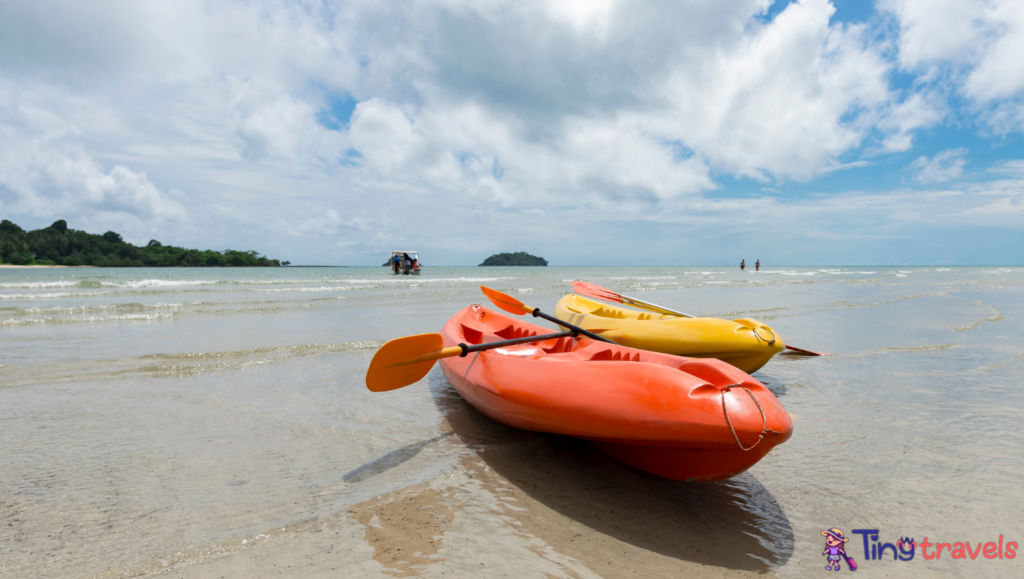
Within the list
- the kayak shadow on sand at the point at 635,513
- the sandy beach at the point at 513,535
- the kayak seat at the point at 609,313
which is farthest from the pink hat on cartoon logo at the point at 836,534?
the kayak seat at the point at 609,313

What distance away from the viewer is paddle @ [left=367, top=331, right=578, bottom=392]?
361 cm

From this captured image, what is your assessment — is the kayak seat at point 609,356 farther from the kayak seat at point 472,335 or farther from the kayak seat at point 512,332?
the kayak seat at point 472,335

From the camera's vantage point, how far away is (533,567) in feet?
6.82

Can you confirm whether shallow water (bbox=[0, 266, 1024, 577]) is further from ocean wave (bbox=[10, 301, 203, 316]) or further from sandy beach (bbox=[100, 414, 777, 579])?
ocean wave (bbox=[10, 301, 203, 316])

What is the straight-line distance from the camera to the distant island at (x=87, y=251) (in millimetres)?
49000

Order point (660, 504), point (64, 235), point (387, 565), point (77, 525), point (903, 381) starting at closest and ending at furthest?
point (387, 565) < point (77, 525) < point (660, 504) < point (903, 381) < point (64, 235)

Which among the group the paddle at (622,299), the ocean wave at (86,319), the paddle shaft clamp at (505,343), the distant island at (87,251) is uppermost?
the distant island at (87,251)

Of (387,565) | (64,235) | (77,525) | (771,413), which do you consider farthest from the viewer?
(64,235)

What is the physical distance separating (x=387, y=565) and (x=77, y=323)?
33.8ft

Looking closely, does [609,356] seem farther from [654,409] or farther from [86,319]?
[86,319]

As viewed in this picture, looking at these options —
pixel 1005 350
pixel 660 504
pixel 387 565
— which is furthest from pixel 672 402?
pixel 1005 350

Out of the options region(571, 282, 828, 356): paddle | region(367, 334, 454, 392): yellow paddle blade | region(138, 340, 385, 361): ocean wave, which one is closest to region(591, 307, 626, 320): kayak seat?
region(571, 282, 828, 356): paddle

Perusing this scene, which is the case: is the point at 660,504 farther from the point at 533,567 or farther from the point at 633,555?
the point at 533,567

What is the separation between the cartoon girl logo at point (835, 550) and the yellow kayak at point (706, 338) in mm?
2533
